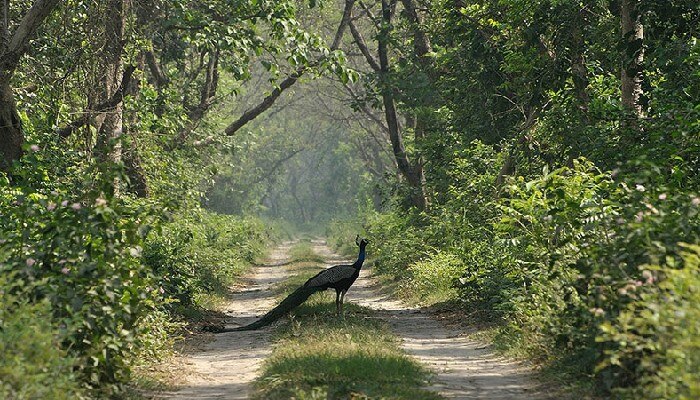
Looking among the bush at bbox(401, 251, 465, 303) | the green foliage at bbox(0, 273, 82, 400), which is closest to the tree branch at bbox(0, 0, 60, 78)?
the green foliage at bbox(0, 273, 82, 400)

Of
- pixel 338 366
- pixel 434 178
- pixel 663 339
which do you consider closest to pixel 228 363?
pixel 338 366

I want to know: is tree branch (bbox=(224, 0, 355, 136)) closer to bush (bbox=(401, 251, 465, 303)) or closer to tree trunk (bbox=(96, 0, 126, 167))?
bush (bbox=(401, 251, 465, 303))

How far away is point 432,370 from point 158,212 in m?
3.42

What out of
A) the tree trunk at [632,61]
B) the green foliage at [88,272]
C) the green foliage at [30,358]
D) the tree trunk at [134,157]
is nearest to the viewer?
the green foliage at [30,358]

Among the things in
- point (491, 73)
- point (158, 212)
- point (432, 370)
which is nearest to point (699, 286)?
point (432, 370)

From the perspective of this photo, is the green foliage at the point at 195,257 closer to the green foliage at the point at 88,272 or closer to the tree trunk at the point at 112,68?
the green foliage at the point at 88,272

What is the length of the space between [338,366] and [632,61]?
657 centimetres

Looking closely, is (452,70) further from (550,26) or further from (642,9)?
(642,9)

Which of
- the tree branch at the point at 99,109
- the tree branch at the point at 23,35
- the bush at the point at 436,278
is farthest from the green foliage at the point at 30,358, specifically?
the bush at the point at 436,278

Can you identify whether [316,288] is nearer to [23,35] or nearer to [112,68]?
[112,68]

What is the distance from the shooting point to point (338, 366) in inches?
382

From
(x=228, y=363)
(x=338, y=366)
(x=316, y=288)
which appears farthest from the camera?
(x=316, y=288)

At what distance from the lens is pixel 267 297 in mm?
22484

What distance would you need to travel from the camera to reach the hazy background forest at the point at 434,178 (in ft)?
26.5
